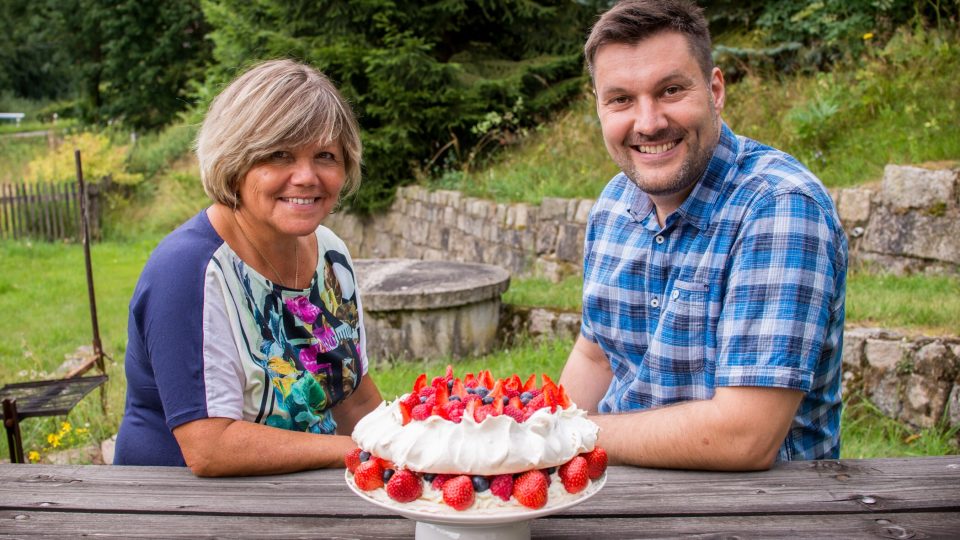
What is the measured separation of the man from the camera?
1794 mm

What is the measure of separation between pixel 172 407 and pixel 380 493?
68 cm

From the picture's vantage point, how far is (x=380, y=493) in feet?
4.52

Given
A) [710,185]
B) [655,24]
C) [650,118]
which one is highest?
[655,24]

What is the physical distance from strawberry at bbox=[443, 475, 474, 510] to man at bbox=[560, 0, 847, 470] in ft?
2.13

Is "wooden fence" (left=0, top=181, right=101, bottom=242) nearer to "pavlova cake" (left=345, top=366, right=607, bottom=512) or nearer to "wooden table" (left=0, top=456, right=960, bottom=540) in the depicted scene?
"wooden table" (left=0, top=456, right=960, bottom=540)

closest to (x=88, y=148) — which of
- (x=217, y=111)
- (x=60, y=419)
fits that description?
(x=60, y=419)

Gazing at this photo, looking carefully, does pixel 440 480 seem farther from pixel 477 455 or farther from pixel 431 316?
pixel 431 316

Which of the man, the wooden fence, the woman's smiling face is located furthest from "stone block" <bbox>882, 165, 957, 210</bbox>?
the wooden fence

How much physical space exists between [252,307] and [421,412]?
76cm

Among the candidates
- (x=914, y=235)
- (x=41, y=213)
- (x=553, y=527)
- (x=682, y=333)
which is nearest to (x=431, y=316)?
(x=914, y=235)

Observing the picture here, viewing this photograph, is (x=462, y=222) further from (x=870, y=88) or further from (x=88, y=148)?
(x=88, y=148)

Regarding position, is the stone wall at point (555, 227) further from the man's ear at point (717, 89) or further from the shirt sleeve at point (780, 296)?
the shirt sleeve at point (780, 296)

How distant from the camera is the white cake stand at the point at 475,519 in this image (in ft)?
4.24

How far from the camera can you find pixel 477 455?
4.29ft
